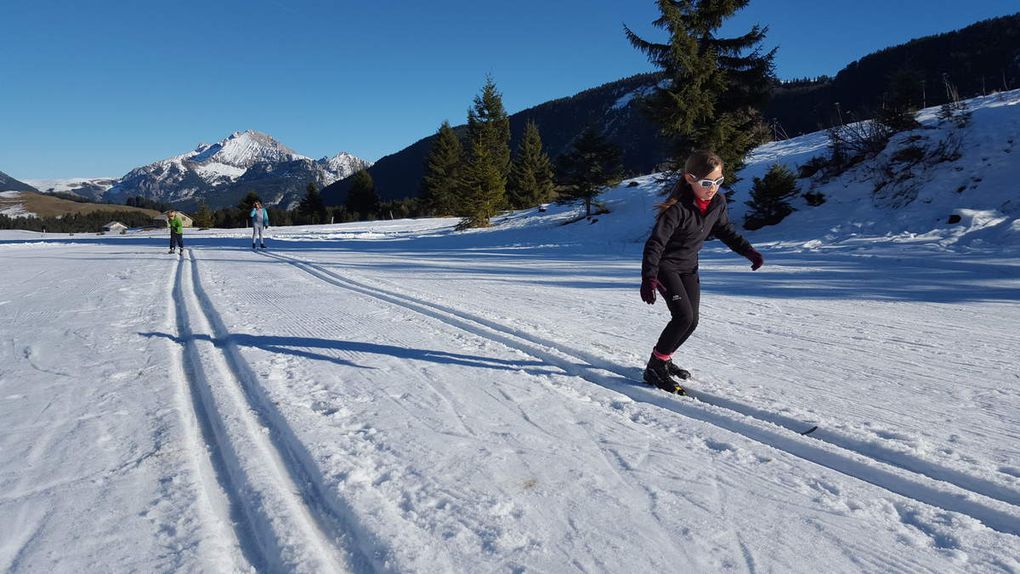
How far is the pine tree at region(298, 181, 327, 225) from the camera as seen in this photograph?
5906 cm

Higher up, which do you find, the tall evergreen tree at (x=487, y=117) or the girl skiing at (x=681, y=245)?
the tall evergreen tree at (x=487, y=117)

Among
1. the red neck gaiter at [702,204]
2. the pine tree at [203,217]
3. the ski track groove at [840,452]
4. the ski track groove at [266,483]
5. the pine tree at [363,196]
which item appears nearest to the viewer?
the ski track groove at [266,483]

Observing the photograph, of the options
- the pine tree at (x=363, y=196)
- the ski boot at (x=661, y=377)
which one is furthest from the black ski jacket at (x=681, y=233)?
the pine tree at (x=363, y=196)

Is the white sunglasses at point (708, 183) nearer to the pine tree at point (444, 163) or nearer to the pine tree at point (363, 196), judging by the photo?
the pine tree at point (444, 163)

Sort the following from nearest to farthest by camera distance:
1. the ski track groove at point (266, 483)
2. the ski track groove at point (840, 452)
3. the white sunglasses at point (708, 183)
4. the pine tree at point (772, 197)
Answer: the ski track groove at point (266, 483), the ski track groove at point (840, 452), the white sunglasses at point (708, 183), the pine tree at point (772, 197)

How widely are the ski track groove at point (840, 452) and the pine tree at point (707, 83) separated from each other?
43.0 ft

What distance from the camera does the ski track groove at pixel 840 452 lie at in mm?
2092

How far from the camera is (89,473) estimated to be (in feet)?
7.81

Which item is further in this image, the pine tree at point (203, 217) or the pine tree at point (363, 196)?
the pine tree at point (203, 217)

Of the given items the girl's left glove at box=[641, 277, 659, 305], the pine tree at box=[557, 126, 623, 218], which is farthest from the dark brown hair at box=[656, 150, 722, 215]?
the pine tree at box=[557, 126, 623, 218]

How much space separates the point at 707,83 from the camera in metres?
15.3

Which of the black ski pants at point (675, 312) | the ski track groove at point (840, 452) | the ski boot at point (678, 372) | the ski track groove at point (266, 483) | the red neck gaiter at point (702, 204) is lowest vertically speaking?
the ski track groove at point (840, 452)

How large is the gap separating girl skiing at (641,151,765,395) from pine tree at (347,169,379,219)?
5347 centimetres

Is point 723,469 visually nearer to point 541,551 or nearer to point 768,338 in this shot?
point 541,551
